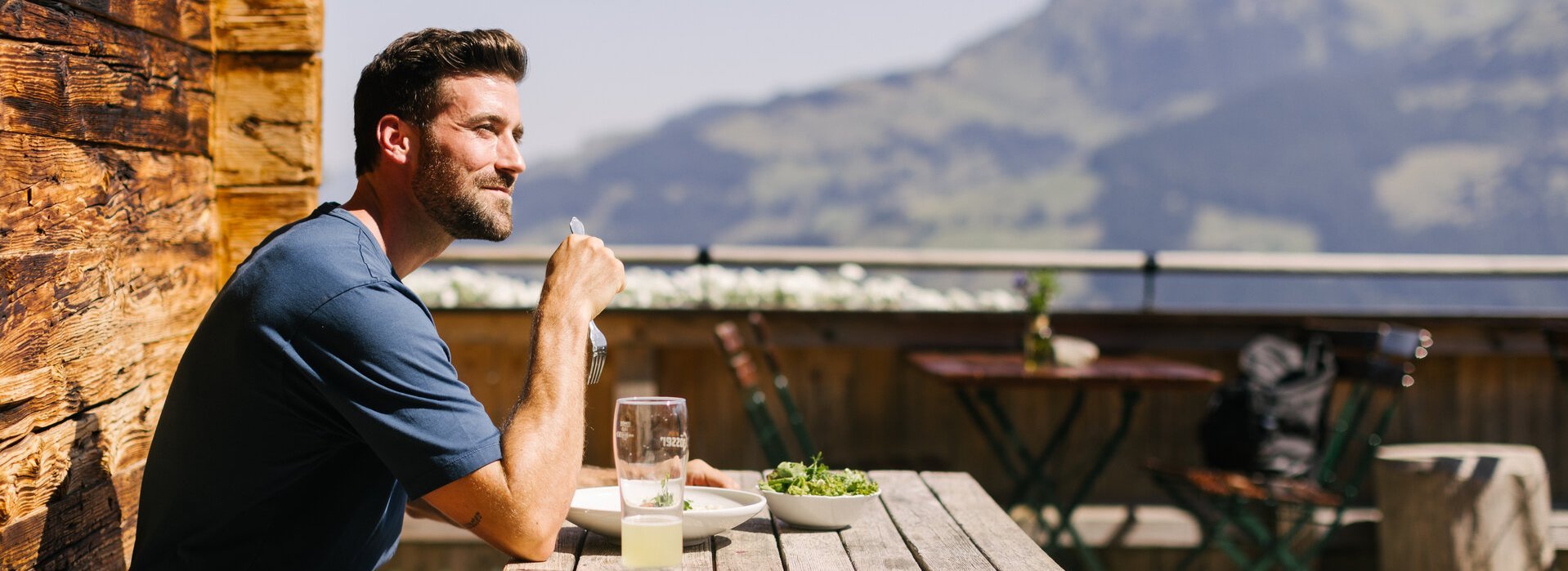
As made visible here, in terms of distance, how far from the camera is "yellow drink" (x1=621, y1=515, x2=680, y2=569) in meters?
1.60

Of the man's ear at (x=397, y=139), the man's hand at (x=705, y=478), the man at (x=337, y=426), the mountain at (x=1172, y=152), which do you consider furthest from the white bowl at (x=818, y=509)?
the mountain at (x=1172, y=152)

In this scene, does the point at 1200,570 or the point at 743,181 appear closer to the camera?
the point at 1200,570

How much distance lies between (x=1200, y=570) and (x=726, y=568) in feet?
11.3

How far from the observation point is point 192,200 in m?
2.26

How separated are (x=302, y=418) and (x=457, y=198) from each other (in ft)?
1.39

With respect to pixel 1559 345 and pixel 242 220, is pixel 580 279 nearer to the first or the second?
pixel 242 220

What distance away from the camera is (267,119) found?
243cm

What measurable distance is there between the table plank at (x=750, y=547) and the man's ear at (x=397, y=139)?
71cm

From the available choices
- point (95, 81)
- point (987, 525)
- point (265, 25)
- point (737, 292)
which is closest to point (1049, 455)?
point (737, 292)

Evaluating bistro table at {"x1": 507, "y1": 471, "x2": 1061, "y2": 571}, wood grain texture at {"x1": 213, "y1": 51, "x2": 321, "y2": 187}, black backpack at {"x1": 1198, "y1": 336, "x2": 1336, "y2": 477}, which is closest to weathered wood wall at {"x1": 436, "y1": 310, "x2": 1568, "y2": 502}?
black backpack at {"x1": 1198, "y1": 336, "x2": 1336, "y2": 477}

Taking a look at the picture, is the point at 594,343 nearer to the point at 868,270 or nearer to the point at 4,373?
the point at 4,373

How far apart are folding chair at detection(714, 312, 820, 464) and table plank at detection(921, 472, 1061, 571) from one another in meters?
1.63

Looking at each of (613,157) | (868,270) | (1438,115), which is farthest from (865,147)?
(868,270)

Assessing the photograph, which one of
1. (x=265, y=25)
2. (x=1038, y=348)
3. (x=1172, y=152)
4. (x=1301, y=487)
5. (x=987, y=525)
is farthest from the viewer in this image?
(x=1172, y=152)
